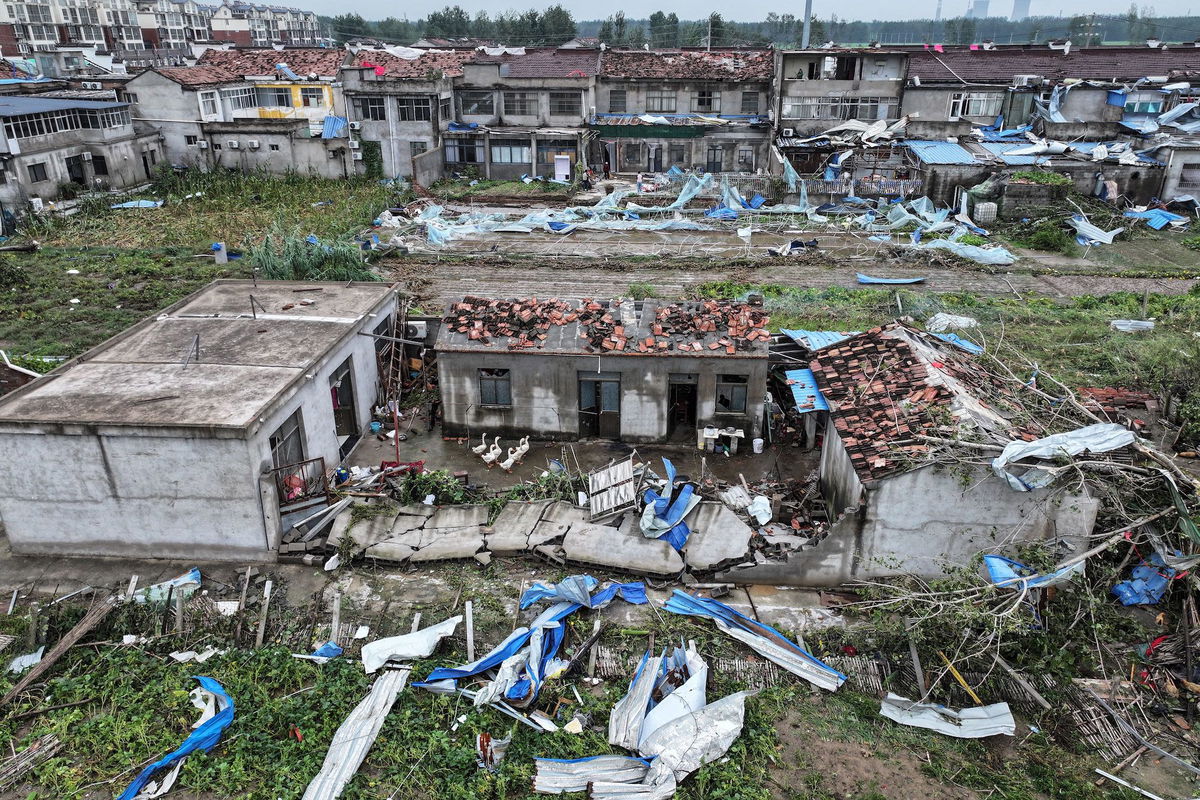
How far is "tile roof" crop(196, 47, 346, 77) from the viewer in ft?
179

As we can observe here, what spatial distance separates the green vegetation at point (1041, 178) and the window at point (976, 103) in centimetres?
891

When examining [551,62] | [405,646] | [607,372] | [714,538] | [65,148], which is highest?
[551,62]

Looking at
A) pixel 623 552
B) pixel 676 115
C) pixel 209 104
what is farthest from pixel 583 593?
pixel 209 104

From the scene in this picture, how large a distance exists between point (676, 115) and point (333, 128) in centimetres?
1991

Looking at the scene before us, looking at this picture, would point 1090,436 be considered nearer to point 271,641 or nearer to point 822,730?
point 822,730

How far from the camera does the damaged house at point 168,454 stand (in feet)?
46.5

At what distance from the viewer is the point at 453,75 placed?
157ft

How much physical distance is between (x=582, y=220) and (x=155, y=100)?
27.3 m

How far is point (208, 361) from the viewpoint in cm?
1744

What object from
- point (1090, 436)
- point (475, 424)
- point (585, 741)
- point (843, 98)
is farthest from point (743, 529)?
point (843, 98)

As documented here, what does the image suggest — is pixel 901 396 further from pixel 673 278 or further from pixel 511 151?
pixel 511 151

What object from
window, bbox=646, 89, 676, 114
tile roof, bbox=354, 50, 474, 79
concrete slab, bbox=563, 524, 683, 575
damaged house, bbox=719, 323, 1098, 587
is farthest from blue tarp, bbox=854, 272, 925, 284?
tile roof, bbox=354, 50, 474, 79

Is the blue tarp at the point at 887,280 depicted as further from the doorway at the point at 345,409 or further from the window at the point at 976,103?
the window at the point at 976,103

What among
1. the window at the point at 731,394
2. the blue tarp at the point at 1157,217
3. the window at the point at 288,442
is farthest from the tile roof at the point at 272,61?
the blue tarp at the point at 1157,217
